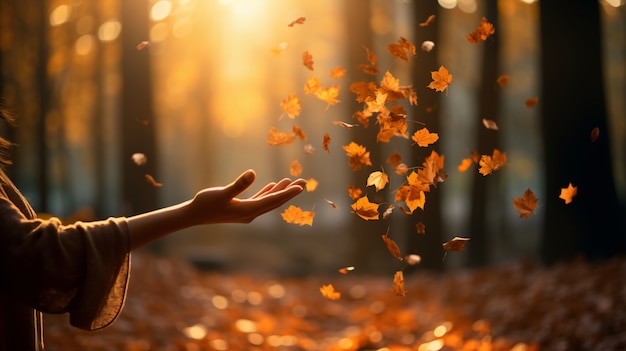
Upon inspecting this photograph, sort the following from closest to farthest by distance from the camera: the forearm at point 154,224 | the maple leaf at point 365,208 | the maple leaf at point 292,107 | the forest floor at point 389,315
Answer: the forearm at point 154,224 < the maple leaf at point 365,208 < the maple leaf at point 292,107 < the forest floor at point 389,315

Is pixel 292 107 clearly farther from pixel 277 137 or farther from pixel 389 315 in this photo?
pixel 389 315

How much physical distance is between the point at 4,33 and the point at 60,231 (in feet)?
48.2

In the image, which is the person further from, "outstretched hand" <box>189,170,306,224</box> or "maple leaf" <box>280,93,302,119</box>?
"maple leaf" <box>280,93,302,119</box>

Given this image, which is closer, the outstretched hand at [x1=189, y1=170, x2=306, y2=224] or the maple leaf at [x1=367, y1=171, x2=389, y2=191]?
the outstretched hand at [x1=189, y1=170, x2=306, y2=224]

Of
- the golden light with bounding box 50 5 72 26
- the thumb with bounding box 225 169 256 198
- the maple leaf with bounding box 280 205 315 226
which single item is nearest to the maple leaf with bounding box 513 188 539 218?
the maple leaf with bounding box 280 205 315 226

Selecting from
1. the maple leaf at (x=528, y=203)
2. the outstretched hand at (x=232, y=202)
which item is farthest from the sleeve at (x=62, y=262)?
the maple leaf at (x=528, y=203)

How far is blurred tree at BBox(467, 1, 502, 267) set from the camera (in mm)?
10875

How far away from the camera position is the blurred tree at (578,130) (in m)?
7.87

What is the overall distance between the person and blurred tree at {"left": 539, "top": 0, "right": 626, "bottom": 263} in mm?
6483

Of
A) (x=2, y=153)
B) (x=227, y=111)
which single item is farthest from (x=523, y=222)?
(x=2, y=153)

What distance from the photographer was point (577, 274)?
7.30 meters

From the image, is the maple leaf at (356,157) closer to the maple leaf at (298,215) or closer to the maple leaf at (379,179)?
the maple leaf at (379,179)

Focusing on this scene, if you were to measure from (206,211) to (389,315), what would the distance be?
5.88 m

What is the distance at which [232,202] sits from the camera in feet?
7.43
